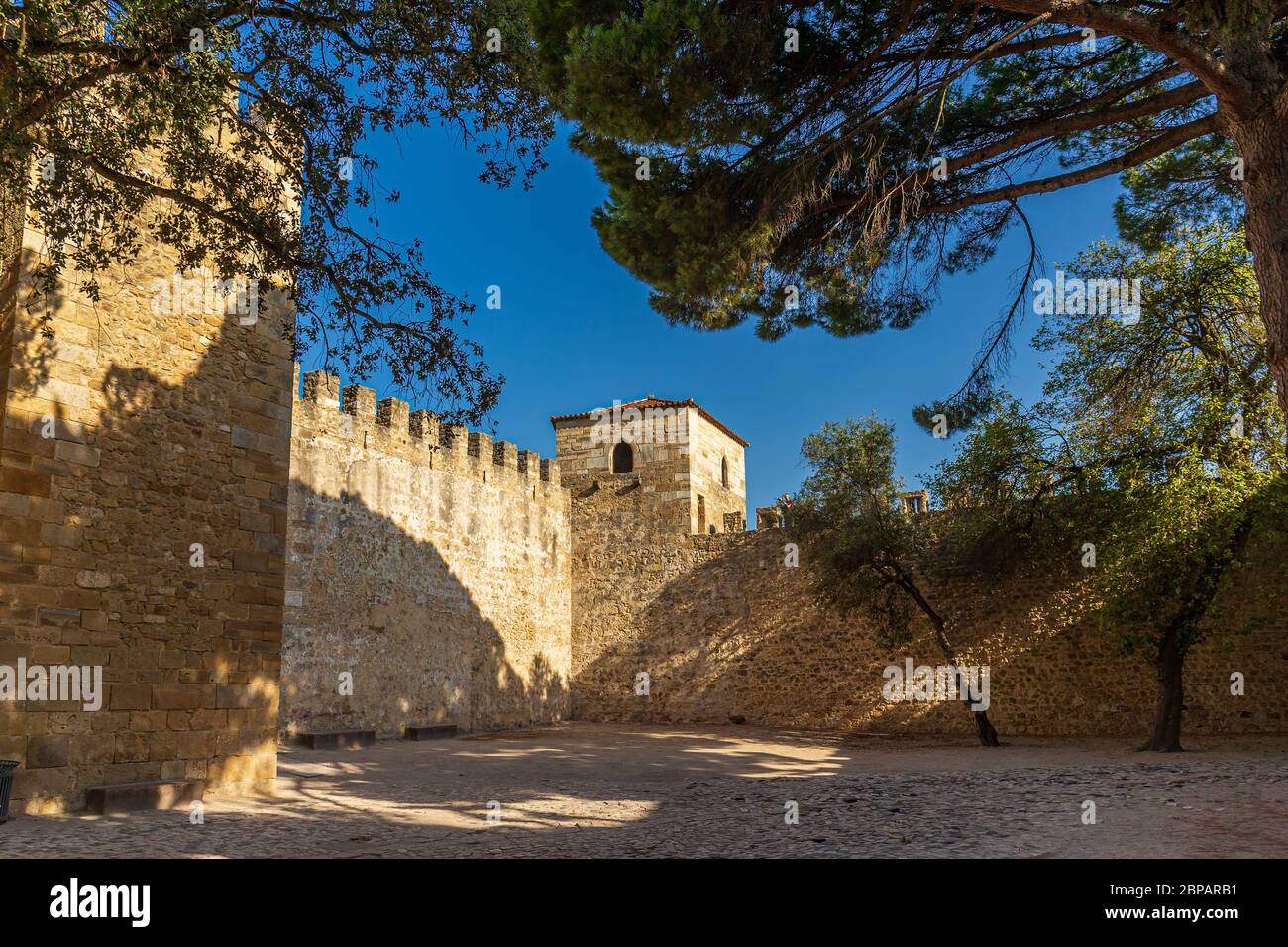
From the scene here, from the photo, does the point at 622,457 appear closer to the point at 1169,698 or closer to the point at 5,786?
the point at 1169,698

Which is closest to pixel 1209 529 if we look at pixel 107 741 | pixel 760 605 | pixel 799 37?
pixel 799 37

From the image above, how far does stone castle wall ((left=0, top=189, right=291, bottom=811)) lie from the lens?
666 cm

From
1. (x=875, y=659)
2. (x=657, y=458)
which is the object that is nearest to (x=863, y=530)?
(x=875, y=659)

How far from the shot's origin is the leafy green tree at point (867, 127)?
20.3 feet

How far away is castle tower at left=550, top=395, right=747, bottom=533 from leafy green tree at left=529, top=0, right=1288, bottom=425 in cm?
1034

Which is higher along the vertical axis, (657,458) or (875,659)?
(657,458)

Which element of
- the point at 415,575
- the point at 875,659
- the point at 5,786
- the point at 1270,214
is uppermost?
the point at 1270,214

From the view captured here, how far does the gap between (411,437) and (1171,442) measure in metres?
11.4

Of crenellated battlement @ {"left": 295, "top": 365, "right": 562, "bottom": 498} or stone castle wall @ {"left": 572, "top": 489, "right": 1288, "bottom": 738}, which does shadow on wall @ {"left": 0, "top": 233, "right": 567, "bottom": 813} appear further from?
stone castle wall @ {"left": 572, "top": 489, "right": 1288, "bottom": 738}

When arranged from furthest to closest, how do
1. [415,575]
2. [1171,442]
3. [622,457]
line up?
[622,457], [415,575], [1171,442]

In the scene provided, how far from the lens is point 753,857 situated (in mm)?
5270

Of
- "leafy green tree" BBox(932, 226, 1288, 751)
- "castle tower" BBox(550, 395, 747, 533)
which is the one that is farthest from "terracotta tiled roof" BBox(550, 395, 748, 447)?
"leafy green tree" BBox(932, 226, 1288, 751)

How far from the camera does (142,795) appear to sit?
22.4 feet

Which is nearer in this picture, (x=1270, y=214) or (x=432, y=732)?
(x=1270, y=214)
